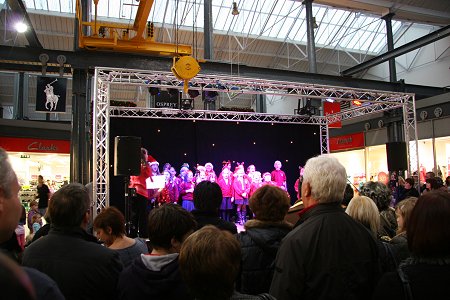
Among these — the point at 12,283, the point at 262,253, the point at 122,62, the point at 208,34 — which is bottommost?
the point at 262,253

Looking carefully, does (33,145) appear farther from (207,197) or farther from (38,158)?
(207,197)

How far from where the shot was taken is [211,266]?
1.21m

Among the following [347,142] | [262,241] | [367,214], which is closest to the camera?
[262,241]

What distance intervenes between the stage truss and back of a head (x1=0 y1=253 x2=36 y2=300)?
281 inches

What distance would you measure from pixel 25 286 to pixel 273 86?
9.51 meters

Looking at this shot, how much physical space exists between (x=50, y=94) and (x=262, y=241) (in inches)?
316

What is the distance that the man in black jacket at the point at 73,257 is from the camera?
1.77 m

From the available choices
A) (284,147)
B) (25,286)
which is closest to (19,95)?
(284,147)

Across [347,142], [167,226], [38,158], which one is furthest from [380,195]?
[347,142]

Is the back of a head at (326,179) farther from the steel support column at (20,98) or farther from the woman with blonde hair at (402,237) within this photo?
the steel support column at (20,98)

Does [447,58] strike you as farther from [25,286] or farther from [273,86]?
[25,286]

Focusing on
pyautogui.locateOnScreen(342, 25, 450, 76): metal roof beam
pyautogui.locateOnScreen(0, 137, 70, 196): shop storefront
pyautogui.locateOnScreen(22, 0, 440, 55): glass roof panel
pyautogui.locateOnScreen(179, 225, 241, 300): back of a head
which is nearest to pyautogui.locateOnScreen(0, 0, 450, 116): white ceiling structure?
pyautogui.locateOnScreen(22, 0, 440, 55): glass roof panel

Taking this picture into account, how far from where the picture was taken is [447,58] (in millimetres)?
14938

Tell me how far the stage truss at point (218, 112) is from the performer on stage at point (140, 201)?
73cm
